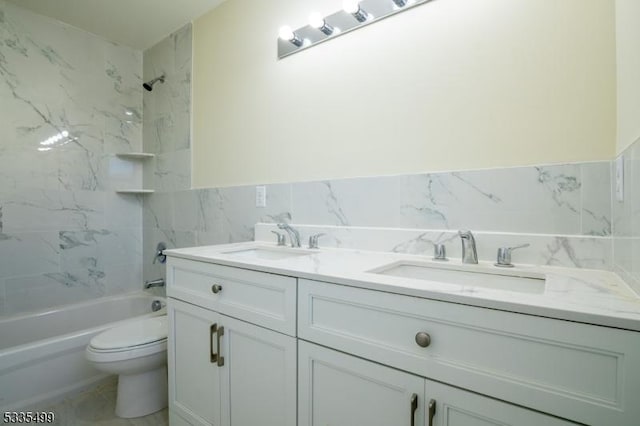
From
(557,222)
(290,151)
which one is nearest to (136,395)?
(290,151)

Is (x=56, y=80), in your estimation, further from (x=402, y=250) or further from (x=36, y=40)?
(x=402, y=250)

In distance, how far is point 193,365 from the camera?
126 centimetres

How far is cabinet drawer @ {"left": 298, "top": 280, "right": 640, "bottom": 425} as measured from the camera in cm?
52

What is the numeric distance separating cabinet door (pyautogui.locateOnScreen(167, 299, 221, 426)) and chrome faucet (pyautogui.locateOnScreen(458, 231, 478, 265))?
93 centimetres

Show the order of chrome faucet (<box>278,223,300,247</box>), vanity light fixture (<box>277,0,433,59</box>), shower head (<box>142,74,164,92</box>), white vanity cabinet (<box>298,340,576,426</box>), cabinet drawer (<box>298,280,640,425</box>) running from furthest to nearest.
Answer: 1. shower head (<box>142,74,164,92</box>)
2. chrome faucet (<box>278,223,300,247</box>)
3. vanity light fixture (<box>277,0,433,59</box>)
4. white vanity cabinet (<box>298,340,576,426</box>)
5. cabinet drawer (<box>298,280,640,425</box>)

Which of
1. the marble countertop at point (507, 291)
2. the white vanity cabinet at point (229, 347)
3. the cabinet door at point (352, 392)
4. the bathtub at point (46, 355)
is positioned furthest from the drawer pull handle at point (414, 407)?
the bathtub at point (46, 355)

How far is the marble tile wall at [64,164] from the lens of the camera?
2004 millimetres

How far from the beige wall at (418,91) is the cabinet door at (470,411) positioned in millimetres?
765

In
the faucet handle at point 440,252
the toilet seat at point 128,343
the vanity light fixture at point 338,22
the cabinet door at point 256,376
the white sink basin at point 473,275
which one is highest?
the vanity light fixture at point 338,22

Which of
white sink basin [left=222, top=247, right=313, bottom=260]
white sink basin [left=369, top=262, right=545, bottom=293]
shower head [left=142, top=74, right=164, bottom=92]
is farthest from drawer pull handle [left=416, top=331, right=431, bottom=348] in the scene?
shower head [left=142, top=74, right=164, bottom=92]

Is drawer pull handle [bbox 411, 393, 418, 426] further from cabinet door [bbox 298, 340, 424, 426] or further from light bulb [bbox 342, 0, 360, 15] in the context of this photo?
light bulb [bbox 342, 0, 360, 15]

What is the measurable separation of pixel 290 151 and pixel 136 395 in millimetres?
1546

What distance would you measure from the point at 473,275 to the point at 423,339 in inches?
16.4

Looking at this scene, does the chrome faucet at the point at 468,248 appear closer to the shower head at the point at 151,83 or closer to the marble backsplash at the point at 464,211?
the marble backsplash at the point at 464,211
